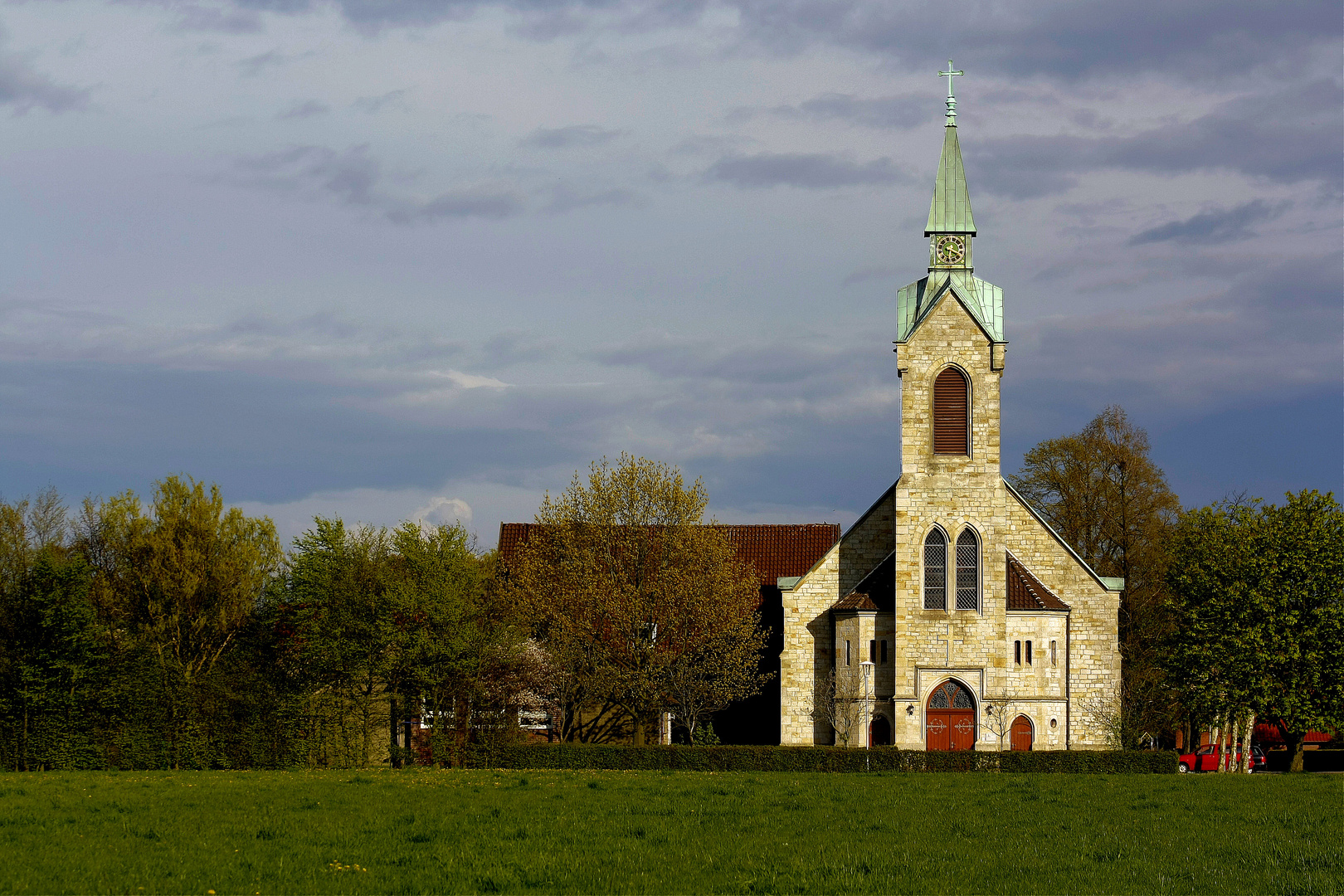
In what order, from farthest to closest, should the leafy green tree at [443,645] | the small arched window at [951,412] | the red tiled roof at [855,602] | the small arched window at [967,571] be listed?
the small arched window at [951,412] → the red tiled roof at [855,602] → the small arched window at [967,571] → the leafy green tree at [443,645]

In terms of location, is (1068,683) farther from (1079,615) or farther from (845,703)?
(845,703)

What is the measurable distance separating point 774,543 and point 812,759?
23.6 meters

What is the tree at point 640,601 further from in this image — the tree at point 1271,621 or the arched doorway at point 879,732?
the tree at point 1271,621

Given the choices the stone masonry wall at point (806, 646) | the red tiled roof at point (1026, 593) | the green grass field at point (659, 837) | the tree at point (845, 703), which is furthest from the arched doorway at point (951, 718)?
the green grass field at point (659, 837)

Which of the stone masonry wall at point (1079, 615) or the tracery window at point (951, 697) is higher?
the stone masonry wall at point (1079, 615)

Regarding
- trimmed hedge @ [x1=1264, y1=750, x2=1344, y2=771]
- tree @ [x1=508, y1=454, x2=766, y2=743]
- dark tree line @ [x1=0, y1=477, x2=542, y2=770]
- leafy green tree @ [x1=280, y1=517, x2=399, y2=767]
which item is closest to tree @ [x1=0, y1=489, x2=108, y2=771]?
dark tree line @ [x1=0, y1=477, x2=542, y2=770]

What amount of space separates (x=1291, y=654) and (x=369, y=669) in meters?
31.4

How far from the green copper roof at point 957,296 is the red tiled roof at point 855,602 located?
10.1m

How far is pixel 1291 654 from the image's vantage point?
46.4 m

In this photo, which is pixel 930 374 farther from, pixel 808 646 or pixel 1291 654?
pixel 1291 654

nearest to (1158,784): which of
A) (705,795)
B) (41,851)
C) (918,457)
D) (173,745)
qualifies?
(705,795)

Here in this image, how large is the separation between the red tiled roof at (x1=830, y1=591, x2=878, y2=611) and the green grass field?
774 inches

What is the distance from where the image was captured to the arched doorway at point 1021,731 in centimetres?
5038

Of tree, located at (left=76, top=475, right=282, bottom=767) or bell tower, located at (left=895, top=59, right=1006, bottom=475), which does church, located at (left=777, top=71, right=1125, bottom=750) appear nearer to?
bell tower, located at (left=895, top=59, right=1006, bottom=475)
